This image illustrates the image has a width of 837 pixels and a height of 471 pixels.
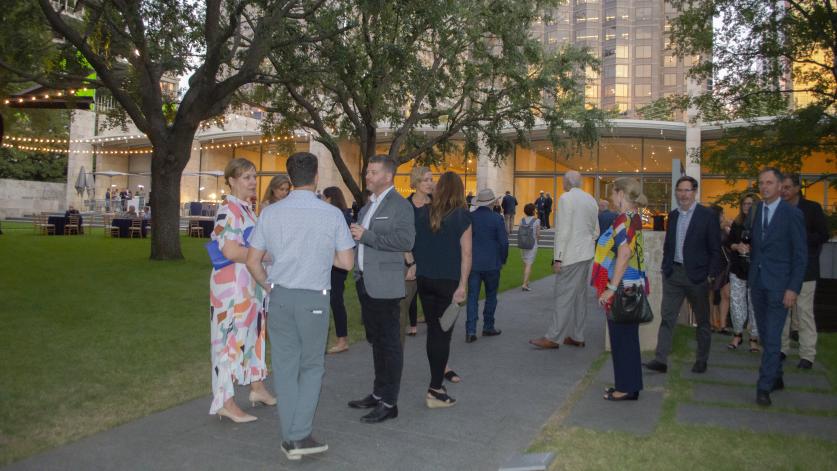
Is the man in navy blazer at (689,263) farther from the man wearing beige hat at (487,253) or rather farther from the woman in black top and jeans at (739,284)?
the man wearing beige hat at (487,253)

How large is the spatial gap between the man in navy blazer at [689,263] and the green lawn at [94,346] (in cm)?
347

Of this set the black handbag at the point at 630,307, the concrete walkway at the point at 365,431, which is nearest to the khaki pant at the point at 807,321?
the concrete walkway at the point at 365,431

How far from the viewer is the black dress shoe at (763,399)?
5.20m

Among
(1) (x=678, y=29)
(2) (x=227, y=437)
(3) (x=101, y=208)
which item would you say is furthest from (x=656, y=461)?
(3) (x=101, y=208)

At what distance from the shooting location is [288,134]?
22359mm

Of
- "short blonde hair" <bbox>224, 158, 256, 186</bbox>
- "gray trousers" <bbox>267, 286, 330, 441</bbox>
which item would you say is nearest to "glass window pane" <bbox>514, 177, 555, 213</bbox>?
"short blonde hair" <bbox>224, 158, 256, 186</bbox>

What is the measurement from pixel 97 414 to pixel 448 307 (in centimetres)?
259

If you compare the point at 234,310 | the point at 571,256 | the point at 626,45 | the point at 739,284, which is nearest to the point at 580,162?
the point at 739,284

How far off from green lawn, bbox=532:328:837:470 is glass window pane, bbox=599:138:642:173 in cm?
3292

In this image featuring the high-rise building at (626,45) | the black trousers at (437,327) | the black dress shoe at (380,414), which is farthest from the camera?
the high-rise building at (626,45)

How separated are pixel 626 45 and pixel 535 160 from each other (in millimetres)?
54736

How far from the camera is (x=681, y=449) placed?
13.5ft

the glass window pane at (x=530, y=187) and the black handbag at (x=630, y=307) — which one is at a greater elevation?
the glass window pane at (x=530, y=187)

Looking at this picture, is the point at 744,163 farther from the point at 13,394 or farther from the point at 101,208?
the point at 101,208
